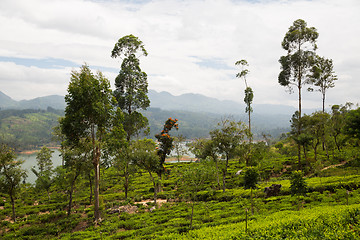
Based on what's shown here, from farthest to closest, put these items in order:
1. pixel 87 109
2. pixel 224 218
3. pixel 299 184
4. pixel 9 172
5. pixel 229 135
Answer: pixel 229 135 → pixel 9 172 → pixel 87 109 → pixel 224 218 → pixel 299 184

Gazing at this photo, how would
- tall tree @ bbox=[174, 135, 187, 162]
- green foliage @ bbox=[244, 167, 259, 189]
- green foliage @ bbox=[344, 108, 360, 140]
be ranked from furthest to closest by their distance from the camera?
tall tree @ bbox=[174, 135, 187, 162] < green foliage @ bbox=[344, 108, 360, 140] < green foliage @ bbox=[244, 167, 259, 189]

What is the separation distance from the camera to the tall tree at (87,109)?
61.9ft

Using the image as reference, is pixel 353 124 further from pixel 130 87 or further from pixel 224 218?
pixel 130 87

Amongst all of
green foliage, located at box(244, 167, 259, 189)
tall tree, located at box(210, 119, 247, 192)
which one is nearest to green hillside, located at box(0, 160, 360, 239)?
green foliage, located at box(244, 167, 259, 189)

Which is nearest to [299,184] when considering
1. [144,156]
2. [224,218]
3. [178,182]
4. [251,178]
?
[251,178]

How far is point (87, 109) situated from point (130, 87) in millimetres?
8819

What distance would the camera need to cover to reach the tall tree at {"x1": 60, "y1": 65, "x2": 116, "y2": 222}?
61.9 ft

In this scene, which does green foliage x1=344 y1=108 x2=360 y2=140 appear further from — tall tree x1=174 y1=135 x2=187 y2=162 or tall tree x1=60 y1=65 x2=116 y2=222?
tall tree x1=174 y1=135 x2=187 y2=162

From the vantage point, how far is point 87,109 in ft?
63.0

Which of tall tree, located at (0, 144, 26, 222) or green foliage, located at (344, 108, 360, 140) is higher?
green foliage, located at (344, 108, 360, 140)

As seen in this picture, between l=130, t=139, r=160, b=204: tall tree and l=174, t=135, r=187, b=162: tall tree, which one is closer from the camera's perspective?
l=130, t=139, r=160, b=204: tall tree

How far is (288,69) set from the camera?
34.7 meters

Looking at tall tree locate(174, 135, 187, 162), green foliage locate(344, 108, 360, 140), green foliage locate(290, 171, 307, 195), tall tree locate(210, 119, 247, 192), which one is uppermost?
green foliage locate(344, 108, 360, 140)

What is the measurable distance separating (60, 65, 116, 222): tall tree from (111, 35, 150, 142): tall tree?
6.07m
